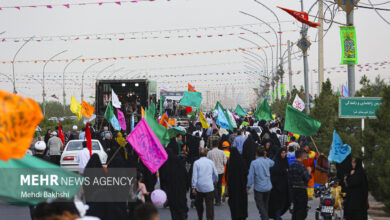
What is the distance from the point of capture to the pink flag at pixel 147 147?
10.7 meters

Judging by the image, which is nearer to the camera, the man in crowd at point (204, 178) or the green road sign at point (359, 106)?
the man in crowd at point (204, 178)

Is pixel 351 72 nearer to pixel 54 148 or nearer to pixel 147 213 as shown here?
pixel 54 148

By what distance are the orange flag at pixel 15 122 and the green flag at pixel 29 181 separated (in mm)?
772

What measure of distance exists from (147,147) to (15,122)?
213 inches

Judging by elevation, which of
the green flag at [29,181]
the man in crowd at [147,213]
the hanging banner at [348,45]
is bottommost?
the man in crowd at [147,213]

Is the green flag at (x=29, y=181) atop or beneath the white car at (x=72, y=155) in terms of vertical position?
atop

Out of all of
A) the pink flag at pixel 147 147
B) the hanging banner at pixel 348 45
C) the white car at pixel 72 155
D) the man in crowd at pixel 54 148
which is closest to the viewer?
the pink flag at pixel 147 147

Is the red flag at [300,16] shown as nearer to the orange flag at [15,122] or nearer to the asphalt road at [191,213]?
the asphalt road at [191,213]

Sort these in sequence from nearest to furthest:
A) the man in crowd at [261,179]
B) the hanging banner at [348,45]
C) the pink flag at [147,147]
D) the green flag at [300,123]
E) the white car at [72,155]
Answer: the pink flag at [147,147]
the man in crowd at [261,179]
the green flag at [300,123]
the hanging banner at [348,45]
the white car at [72,155]

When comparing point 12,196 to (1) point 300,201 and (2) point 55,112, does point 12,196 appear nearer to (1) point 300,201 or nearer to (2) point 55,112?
(1) point 300,201

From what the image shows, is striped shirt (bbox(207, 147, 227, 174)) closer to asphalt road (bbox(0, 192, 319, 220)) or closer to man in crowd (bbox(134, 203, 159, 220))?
asphalt road (bbox(0, 192, 319, 220))

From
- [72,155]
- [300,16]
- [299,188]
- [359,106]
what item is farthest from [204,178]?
[72,155]

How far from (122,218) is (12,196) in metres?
3.97

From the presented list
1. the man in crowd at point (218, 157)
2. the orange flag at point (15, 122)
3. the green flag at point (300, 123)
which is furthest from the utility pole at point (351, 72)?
the orange flag at point (15, 122)
